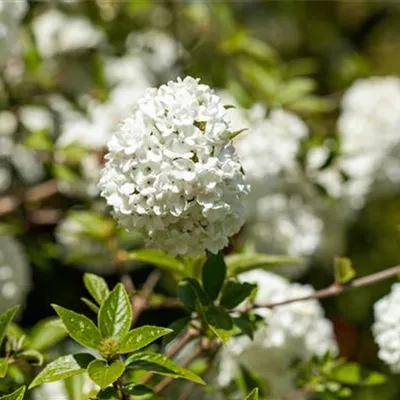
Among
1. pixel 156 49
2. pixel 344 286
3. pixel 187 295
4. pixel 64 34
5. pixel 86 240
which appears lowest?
pixel 86 240

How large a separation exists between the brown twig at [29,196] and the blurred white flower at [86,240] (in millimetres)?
96

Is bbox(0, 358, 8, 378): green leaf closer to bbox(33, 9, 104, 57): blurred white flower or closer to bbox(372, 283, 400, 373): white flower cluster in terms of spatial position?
bbox(372, 283, 400, 373): white flower cluster

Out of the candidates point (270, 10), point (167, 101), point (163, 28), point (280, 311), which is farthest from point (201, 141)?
point (270, 10)

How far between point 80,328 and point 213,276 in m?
0.29

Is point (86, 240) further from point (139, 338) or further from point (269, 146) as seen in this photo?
point (139, 338)

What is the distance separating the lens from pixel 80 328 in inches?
52.3

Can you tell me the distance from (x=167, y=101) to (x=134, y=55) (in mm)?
1689

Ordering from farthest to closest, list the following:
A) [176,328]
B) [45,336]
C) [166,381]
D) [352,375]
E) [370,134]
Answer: [370,134], [45,336], [352,375], [166,381], [176,328]

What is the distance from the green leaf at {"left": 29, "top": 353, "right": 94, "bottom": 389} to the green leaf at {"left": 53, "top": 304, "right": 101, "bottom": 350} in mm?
29

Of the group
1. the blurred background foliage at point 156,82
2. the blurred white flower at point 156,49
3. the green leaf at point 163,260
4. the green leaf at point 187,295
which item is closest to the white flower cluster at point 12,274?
the blurred background foliage at point 156,82

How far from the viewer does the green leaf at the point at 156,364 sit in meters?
1.30

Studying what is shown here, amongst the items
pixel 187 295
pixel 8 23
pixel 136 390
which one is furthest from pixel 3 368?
pixel 8 23

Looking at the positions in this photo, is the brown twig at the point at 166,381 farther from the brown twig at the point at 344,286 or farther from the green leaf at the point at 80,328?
the green leaf at the point at 80,328

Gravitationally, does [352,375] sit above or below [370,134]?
below
